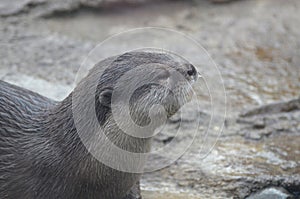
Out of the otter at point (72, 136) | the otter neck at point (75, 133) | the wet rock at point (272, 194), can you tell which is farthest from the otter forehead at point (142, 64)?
the wet rock at point (272, 194)

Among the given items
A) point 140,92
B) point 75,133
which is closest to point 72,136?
point 75,133

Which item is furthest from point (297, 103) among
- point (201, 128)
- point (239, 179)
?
point (239, 179)

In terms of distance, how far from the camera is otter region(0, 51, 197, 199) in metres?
2.85

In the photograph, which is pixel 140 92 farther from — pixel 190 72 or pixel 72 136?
pixel 72 136

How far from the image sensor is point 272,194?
134 inches

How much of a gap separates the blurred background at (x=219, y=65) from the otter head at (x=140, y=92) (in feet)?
2.55

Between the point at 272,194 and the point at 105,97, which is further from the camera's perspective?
the point at 272,194

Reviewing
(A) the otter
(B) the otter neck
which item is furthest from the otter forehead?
(B) the otter neck

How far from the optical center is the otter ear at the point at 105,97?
284 cm

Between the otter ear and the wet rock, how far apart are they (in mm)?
1009

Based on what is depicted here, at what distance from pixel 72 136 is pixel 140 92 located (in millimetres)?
367

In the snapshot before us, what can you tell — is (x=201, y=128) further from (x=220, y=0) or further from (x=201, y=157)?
(x=220, y=0)

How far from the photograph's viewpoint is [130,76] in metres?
2.86

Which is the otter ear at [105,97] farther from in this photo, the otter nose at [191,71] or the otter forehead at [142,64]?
the otter nose at [191,71]
